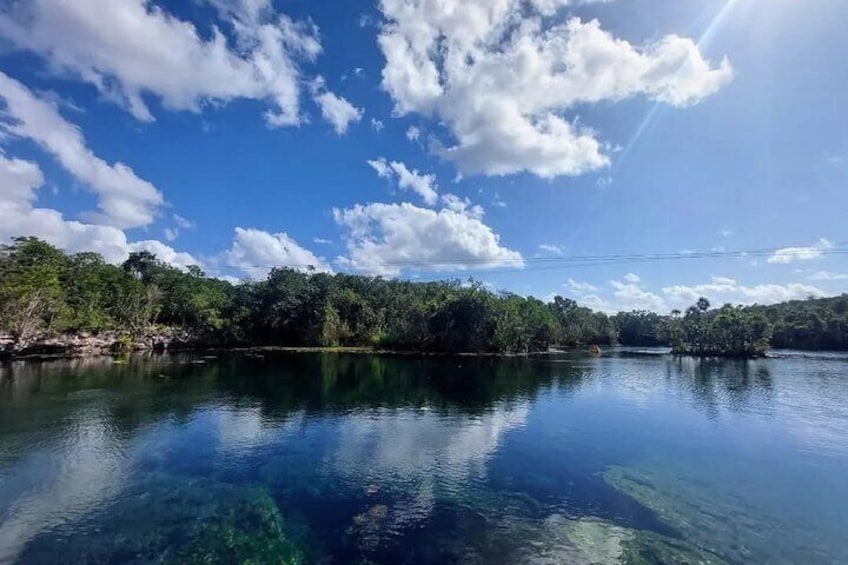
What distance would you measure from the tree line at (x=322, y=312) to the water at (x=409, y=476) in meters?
40.2

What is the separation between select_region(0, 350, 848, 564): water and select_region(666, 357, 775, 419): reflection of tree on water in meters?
0.69

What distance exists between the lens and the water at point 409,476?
1513cm

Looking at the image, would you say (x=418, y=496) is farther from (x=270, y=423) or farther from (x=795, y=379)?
(x=795, y=379)

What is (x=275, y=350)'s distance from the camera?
304ft

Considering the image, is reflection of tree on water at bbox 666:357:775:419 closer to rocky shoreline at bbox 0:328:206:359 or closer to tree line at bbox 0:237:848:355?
tree line at bbox 0:237:848:355

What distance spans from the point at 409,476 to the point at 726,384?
5271 cm

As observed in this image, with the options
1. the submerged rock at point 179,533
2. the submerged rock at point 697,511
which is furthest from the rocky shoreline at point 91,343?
the submerged rock at point 697,511

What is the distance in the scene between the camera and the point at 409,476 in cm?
2138

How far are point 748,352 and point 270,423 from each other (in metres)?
105

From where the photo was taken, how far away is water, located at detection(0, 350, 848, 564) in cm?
1513

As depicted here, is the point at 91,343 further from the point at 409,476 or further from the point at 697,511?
the point at 697,511

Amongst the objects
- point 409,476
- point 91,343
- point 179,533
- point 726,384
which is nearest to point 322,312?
point 91,343

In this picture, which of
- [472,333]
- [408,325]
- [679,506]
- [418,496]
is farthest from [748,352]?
[418,496]

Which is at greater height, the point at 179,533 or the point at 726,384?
the point at 726,384
